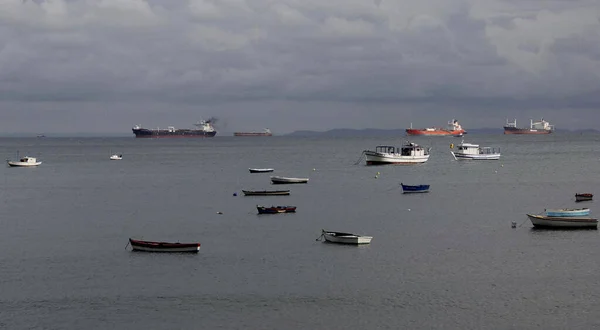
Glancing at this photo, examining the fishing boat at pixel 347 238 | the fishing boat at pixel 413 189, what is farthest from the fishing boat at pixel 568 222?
the fishing boat at pixel 413 189

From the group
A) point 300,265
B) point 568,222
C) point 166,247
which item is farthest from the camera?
point 568,222

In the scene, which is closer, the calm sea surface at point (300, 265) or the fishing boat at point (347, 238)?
the calm sea surface at point (300, 265)

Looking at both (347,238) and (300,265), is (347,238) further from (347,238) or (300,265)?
(300,265)

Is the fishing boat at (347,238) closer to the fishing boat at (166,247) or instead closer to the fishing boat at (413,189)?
the fishing boat at (166,247)

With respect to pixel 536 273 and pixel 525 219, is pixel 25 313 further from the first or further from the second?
pixel 525 219

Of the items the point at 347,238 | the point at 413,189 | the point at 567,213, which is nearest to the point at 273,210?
the point at 347,238

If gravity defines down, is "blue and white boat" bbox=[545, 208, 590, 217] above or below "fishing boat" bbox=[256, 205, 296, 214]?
above

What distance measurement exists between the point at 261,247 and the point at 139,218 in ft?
90.8

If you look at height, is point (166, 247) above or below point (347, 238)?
below

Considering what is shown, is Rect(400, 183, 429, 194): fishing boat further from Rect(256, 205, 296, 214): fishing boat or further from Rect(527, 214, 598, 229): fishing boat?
Rect(527, 214, 598, 229): fishing boat

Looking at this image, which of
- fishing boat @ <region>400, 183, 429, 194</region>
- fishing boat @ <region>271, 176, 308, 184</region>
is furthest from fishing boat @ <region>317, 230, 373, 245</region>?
fishing boat @ <region>271, 176, 308, 184</region>

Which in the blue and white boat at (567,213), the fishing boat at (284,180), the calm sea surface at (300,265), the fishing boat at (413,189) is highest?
the fishing boat at (284,180)

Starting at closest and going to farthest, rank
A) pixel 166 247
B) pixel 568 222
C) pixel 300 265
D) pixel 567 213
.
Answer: pixel 300 265 < pixel 166 247 < pixel 568 222 < pixel 567 213

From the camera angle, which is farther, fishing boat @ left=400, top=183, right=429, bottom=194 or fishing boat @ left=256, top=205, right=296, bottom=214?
fishing boat @ left=400, top=183, right=429, bottom=194
